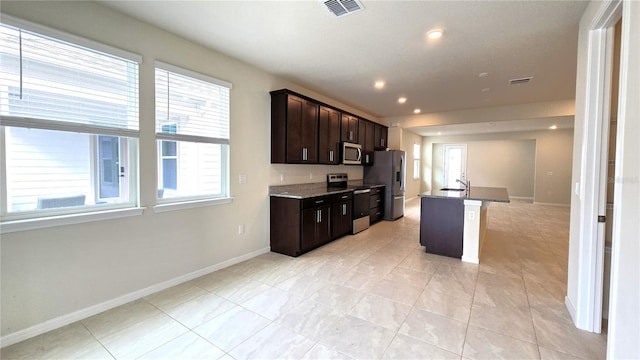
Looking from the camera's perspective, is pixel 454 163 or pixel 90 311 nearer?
pixel 90 311

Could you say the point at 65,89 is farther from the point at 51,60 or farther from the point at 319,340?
the point at 319,340

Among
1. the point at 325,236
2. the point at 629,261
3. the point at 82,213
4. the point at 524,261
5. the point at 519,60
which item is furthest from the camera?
the point at 325,236

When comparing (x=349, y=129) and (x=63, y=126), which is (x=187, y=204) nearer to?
(x=63, y=126)

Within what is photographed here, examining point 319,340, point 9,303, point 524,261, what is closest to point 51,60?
point 9,303

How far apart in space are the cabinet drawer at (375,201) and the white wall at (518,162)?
575 centimetres

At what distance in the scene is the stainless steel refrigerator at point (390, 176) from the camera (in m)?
6.36

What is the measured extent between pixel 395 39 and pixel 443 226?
264cm

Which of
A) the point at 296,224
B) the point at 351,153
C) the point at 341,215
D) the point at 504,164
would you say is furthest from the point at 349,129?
the point at 504,164

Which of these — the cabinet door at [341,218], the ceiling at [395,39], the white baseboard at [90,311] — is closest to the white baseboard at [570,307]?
the ceiling at [395,39]

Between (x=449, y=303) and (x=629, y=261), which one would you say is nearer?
(x=629, y=261)

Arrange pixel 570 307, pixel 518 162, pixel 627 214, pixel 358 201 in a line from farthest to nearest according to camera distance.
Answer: pixel 518 162
pixel 358 201
pixel 570 307
pixel 627 214

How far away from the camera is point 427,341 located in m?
1.99

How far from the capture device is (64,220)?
7.11ft

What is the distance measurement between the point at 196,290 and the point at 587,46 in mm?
4191
